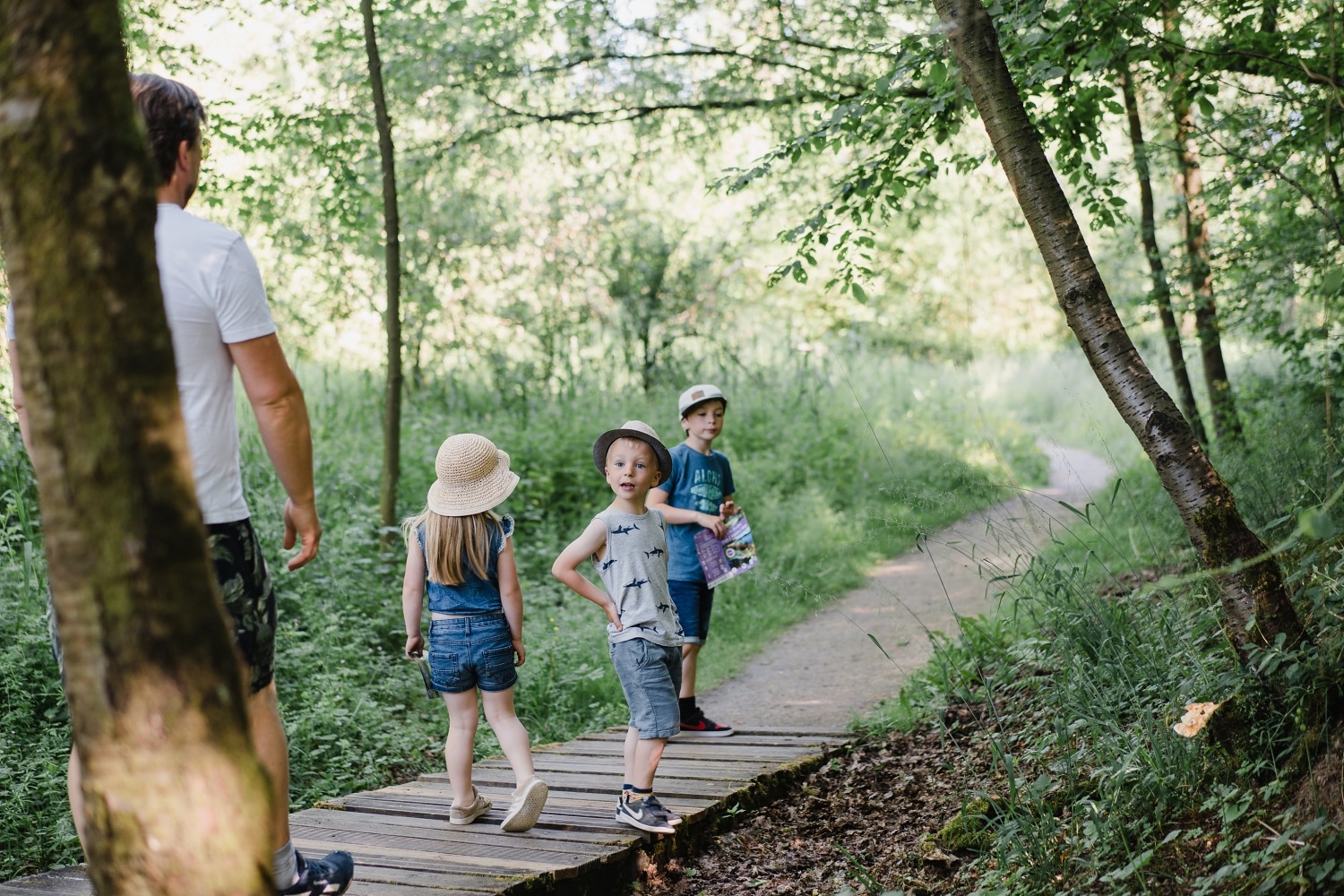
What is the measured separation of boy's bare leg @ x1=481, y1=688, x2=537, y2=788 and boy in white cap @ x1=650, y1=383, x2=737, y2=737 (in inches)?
66.6

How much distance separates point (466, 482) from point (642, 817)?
1538mm

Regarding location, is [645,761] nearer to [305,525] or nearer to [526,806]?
[526,806]

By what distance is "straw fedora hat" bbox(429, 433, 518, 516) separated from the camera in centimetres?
454

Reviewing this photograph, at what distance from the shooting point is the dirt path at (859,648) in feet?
23.6

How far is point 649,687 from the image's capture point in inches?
183

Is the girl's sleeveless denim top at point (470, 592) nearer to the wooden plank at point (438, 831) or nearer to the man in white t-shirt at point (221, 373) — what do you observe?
the wooden plank at point (438, 831)

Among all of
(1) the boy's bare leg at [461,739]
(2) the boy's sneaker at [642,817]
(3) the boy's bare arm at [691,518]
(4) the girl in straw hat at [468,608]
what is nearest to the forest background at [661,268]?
(3) the boy's bare arm at [691,518]

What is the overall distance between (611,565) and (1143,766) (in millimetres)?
2169

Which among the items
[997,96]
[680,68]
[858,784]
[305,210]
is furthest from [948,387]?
[997,96]

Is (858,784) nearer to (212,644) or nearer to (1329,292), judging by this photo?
(1329,292)

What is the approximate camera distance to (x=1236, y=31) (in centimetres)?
600

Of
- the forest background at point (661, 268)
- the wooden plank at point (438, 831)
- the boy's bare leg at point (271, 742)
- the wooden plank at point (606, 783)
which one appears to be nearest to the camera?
the boy's bare leg at point (271, 742)

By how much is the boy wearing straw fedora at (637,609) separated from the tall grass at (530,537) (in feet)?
1.99

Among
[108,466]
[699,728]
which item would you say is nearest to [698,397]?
[699,728]
